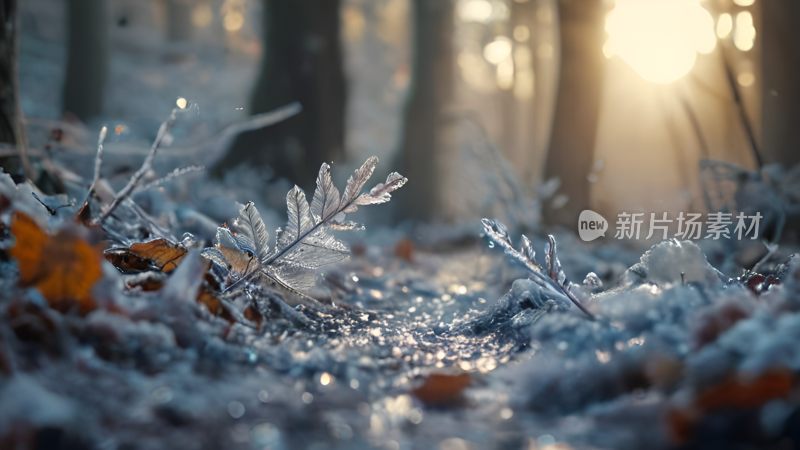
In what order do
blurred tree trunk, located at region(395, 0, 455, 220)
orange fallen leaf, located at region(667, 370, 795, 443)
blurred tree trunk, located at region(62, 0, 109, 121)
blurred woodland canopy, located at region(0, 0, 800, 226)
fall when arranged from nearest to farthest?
orange fallen leaf, located at region(667, 370, 795, 443) < blurred woodland canopy, located at region(0, 0, 800, 226) < blurred tree trunk, located at region(395, 0, 455, 220) < blurred tree trunk, located at region(62, 0, 109, 121)

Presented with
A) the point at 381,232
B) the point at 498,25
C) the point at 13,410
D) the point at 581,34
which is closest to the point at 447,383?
the point at 13,410

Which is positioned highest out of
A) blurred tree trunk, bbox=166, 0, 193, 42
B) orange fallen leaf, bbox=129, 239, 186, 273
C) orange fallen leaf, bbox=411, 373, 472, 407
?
blurred tree trunk, bbox=166, 0, 193, 42

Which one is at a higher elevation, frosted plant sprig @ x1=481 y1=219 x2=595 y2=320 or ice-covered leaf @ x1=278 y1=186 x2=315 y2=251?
ice-covered leaf @ x1=278 y1=186 x2=315 y2=251

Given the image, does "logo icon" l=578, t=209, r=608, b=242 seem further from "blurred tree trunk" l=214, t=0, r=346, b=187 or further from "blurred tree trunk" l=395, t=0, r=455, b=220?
"blurred tree trunk" l=395, t=0, r=455, b=220

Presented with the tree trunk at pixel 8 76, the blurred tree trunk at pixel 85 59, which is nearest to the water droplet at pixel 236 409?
the tree trunk at pixel 8 76

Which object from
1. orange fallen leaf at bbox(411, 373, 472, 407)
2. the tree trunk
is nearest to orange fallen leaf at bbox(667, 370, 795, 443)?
orange fallen leaf at bbox(411, 373, 472, 407)

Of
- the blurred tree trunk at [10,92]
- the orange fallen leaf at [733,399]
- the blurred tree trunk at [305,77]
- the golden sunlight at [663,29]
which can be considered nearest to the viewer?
the orange fallen leaf at [733,399]

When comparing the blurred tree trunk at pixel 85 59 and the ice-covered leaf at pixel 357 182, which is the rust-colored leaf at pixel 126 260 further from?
the blurred tree trunk at pixel 85 59
